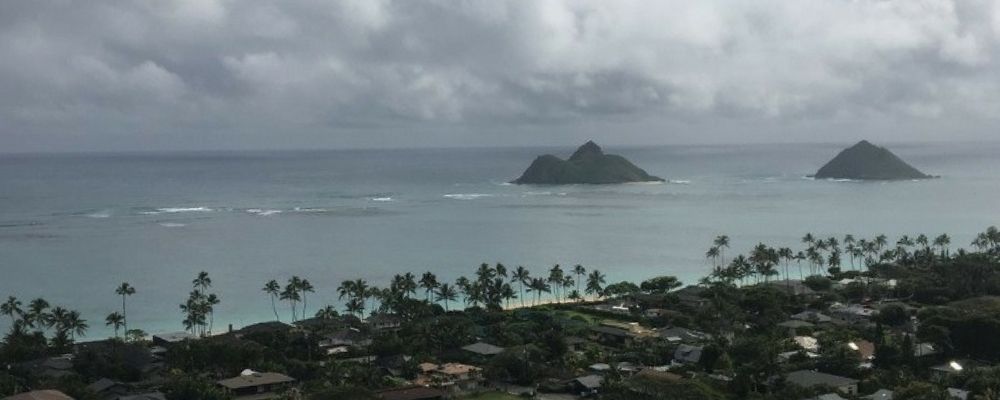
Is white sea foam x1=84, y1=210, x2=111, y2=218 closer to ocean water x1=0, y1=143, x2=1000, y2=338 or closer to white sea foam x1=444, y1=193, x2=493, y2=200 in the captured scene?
ocean water x1=0, y1=143, x2=1000, y2=338

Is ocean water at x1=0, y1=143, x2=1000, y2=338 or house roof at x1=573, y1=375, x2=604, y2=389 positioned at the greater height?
ocean water at x1=0, y1=143, x2=1000, y2=338

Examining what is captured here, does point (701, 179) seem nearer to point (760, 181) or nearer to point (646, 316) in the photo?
point (760, 181)

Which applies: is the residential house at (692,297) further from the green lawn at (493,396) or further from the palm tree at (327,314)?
the palm tree at (327,314)

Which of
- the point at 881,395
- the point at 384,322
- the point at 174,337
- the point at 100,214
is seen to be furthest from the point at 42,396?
the point at 100,214

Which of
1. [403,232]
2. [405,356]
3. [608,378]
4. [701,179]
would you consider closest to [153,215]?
[403,232]

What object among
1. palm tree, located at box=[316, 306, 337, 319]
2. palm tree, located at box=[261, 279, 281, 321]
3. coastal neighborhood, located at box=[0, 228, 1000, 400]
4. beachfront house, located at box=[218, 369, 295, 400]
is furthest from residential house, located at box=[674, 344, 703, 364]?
palm tree, located at box=[261, 279, 281, 321]

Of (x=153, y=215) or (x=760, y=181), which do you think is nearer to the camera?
(x=153, y=215)
